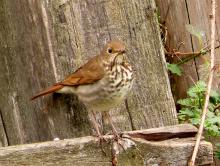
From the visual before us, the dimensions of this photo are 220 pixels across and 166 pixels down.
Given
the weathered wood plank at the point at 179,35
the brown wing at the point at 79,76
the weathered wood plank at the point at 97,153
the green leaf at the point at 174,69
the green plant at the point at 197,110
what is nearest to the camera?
the weathered wood plank at the point at 97,153

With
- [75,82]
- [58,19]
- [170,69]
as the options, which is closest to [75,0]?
[58,19]

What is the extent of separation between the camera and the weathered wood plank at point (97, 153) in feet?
10.5

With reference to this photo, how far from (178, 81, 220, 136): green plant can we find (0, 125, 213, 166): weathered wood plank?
1.04m

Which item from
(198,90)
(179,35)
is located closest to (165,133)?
(198,90)

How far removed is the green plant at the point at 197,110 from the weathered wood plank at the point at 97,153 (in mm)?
1035

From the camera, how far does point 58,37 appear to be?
3682 mm

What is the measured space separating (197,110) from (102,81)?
947 mm

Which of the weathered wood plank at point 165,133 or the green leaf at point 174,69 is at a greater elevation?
the green leaf at point 174,69

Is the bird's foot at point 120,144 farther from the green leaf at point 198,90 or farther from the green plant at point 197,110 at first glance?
the green leaf at point 198,90

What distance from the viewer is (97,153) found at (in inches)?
130

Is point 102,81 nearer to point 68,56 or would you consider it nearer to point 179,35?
point 68,56

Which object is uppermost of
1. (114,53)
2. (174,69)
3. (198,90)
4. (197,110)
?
(114,53)

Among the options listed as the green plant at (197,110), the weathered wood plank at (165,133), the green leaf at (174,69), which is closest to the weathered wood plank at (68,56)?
the weathered wood plank at (165,133)

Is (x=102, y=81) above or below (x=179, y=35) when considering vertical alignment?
below
